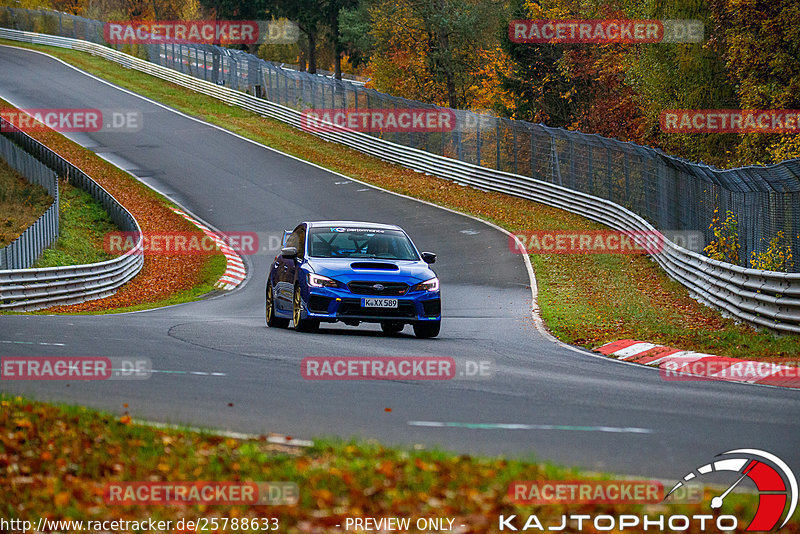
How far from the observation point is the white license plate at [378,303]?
1494cm

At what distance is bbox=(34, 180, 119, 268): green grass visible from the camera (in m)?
30.7

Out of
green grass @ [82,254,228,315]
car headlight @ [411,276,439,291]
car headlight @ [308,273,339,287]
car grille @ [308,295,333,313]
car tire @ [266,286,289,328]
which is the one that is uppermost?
car headlight @ [308,273,339,287]

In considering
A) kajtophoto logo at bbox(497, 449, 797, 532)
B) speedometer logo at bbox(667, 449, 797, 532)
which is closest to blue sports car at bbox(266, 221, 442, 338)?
speedometer logo at bbox(667, 449, 797, 532)

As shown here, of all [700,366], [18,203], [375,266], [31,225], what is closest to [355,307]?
[375,266]

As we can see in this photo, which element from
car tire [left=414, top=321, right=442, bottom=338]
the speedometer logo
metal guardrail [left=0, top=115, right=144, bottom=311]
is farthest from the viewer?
metal guardrail [left=0, top=115, right=144, bottom=311]

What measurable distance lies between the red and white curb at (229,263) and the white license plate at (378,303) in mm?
13318

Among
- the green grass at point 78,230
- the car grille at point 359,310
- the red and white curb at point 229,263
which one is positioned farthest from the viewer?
the green grass at point 78,230

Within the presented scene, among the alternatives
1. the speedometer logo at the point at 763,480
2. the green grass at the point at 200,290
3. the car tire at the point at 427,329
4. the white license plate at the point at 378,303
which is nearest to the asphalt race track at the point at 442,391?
the speedometer logo at the point at 763,480

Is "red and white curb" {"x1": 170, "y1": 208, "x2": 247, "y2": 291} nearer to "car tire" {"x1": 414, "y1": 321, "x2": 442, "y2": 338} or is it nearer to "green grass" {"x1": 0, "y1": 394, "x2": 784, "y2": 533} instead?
"car tire" {"x1": 414, "y1": 321, "x2": 442, "y2": 338}

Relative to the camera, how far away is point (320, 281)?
49.4 feet

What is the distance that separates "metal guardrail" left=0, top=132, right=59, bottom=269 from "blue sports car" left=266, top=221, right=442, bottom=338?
1065cm

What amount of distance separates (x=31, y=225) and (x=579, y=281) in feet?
52.4

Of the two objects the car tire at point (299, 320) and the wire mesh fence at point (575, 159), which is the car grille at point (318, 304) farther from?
the wire mesh fence at point (575, 159)

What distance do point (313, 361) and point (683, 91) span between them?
29.8 m
